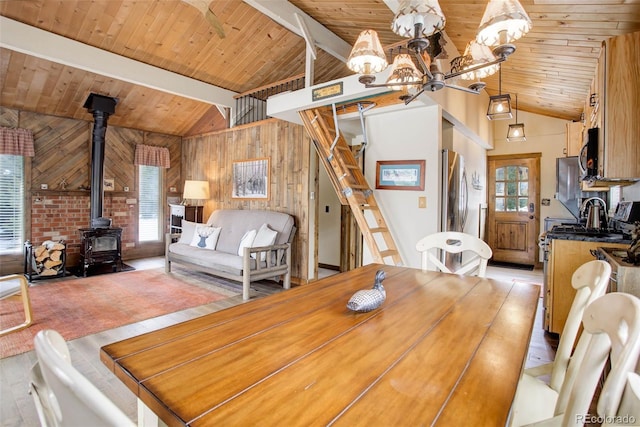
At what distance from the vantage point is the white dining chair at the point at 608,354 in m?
0.67

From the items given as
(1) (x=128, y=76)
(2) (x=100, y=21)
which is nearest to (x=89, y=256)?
(1) (x=128, y=76)

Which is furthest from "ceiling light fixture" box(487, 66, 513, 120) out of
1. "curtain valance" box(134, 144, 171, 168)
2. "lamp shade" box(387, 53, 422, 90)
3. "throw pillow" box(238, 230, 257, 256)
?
"curtain valance" box(134, 144, 171, 168)

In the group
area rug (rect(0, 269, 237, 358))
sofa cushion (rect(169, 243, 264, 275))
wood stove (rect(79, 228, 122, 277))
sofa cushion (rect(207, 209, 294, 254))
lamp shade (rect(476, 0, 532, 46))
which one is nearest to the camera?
lamp shade (rect(476, 0, 532, 46))

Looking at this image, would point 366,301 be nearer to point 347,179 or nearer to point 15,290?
point 347,179

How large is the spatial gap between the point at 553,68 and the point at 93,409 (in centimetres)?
468

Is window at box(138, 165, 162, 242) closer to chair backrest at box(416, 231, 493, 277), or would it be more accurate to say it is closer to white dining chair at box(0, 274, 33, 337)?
white dining chair at box(0, 274, 33, 337)

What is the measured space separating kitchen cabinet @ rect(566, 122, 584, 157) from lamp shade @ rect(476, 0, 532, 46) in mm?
3839

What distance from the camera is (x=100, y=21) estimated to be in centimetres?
402

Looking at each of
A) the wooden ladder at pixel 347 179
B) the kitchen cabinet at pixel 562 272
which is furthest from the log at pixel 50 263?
the kitchen cabinet at pixel 562 272

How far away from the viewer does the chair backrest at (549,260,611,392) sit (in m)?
1.08

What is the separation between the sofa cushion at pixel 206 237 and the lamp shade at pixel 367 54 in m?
3.81

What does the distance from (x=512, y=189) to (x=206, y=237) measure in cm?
571

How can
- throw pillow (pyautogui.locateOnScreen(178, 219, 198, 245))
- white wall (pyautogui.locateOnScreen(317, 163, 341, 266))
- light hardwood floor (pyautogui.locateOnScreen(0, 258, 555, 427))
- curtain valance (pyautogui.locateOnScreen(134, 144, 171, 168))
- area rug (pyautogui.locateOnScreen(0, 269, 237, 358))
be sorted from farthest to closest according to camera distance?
curtain valance (pyautogui.locateOnScreen(134, 144, 171, 168)), white wall (pyautogui.locateOnScreen(317, 163, 341, 266)), throw pillow (pyautogui.locateOnScreen(178, 219, 198, 245)), area rug (pyautogui.locateOnScreen(0, 269, 237, 358)), light hardwood floor (pyautogui.locateOnScreen(0, 258, 555, 427))

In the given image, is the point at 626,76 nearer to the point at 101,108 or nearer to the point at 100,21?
the point at 100,21
